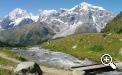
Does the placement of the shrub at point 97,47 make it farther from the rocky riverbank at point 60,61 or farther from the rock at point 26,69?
the rock at point 26,69

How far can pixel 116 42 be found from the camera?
393 feet

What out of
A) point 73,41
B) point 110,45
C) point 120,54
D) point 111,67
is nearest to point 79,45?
point 73,41

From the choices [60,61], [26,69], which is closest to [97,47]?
[60,61]

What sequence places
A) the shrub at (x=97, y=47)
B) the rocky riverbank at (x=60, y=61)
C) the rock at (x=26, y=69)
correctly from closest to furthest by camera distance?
the rock at (x=26, y=69)
the rocky riverbank at (x=60, y=61)
the shrub at (x=97, y=47)

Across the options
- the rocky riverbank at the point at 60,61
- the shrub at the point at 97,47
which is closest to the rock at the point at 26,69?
the rocky riverbank at the point at 60,61

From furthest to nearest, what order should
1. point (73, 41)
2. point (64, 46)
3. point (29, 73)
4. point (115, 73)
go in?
point (64, 46)
point (73, 41)
point (115, 73)
point (29, 73)

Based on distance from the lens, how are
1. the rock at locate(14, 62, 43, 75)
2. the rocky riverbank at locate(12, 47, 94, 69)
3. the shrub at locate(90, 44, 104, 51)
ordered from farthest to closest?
the shrub at locate(90, 44, 104, 51), the rocky riverbank at locate(12, 47, 94, 69), the rock at locate(14, 62, 43, 75)

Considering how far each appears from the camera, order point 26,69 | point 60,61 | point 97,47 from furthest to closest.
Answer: point 97,47 → point 60,61 → point 26,69

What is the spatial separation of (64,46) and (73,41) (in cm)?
1245

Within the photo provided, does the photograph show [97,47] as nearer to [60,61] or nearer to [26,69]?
[60,61]

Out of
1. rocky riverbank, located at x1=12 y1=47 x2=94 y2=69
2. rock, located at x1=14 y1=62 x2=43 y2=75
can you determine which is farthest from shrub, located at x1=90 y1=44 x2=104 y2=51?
rock, located at x1=14 y1=62 x2=43 y2=75

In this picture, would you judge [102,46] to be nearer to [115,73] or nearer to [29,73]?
[115,73]

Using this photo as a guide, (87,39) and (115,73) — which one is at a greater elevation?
(87,39)

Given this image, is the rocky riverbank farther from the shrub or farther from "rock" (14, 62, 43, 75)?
"rock" (14, 62, 43, 75)
